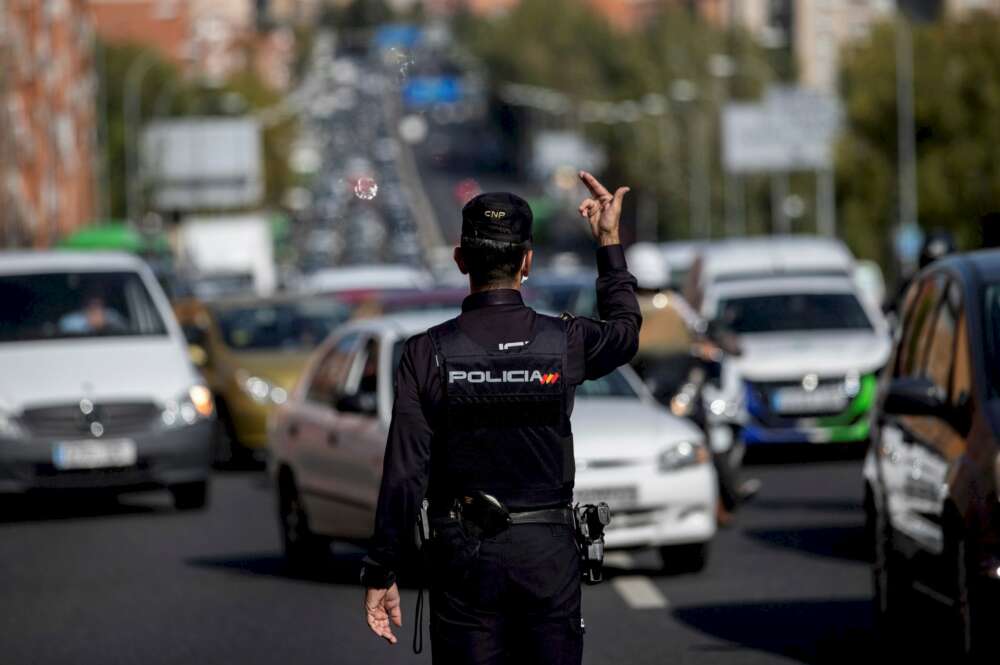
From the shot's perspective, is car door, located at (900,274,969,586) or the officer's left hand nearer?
the officer's left hand

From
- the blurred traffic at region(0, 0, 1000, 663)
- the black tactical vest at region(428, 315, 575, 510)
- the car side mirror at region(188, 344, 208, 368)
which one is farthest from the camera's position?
the car side mirror at region(188, 344, 208, 368)

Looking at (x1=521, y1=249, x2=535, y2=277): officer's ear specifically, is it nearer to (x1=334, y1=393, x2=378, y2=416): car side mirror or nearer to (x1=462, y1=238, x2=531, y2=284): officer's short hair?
(x1=462, y1=238, x2=531, y2=284): officer's short hair

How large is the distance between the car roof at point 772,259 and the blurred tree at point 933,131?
45638 millimetres

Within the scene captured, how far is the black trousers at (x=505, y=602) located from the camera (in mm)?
5648

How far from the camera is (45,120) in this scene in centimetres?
8150

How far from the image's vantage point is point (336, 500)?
43.1 feet

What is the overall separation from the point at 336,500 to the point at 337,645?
278 centimetres

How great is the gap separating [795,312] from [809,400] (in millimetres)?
2108

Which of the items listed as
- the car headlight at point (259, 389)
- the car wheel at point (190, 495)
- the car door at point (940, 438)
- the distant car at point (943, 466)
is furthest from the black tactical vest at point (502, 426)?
the car headlight at point (259, 389)

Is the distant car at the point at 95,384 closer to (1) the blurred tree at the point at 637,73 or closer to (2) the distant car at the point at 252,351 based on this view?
(2) the distant car at the point at 252,351

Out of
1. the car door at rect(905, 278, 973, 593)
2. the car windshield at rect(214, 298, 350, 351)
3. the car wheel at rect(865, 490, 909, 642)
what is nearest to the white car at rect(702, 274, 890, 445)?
the car windshield at rect(214, 298, 350, 351)

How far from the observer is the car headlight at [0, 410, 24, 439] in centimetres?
1656

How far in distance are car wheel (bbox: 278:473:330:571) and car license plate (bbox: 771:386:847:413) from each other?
311 inches

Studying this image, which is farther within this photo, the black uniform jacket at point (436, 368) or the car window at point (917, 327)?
the car window at point (917, 327)
